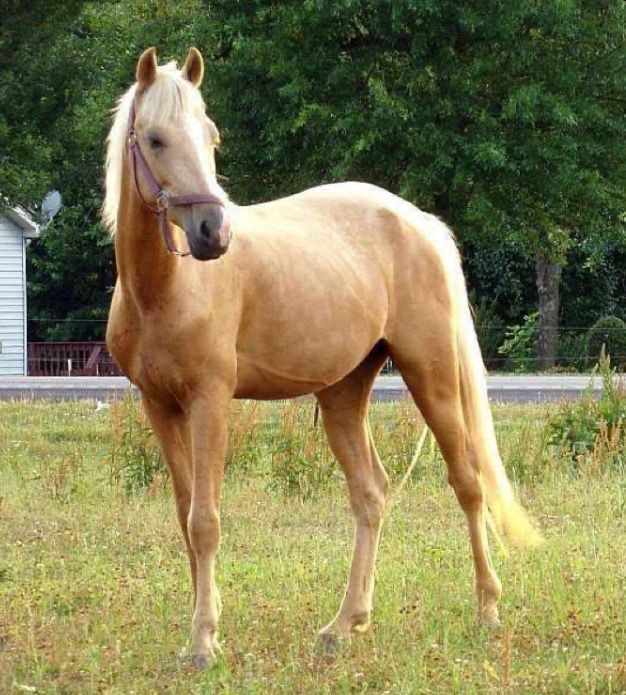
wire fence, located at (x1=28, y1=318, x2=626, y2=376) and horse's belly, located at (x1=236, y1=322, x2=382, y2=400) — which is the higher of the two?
horse's belly, located at (x1=236, y1=322, x2=382, y2=400)

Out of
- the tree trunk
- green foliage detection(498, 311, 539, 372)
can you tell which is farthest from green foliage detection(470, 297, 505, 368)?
the tree trunk

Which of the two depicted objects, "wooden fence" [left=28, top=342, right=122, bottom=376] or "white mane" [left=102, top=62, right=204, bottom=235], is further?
"wooden fence" [left=28, top=342, right=122, bottom=376]

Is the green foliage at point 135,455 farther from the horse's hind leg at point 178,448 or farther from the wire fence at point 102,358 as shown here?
the wire fence at point 102,358

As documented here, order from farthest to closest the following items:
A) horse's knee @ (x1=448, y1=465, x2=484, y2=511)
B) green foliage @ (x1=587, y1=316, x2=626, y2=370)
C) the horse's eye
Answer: green foliage @ (x1=587, y1=316, x2=626, y2=370) → horse's knee @ (x1=448, y1=465, x2=484, y2=511) → the horse's eye

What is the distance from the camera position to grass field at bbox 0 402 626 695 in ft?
18.3

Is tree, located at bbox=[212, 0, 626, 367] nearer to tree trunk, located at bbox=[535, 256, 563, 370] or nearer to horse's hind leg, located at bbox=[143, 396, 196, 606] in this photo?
tree trunk, located at bbox=[535, 256, 563, 370]

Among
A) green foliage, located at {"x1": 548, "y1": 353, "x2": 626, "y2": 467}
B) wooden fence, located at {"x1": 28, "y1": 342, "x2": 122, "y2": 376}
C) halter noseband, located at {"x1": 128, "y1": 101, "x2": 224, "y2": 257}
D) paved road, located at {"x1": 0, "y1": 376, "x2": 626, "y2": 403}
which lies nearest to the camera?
halter noseband, located at {"x1": 128, "y1": 101, "x2": 224, "y2": 257}

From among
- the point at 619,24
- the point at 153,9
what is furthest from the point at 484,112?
the point at 153,9

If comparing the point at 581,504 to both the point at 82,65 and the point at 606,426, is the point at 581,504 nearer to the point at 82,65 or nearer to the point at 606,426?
the point at 606,426

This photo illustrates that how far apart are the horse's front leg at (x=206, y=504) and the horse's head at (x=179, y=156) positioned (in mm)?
727

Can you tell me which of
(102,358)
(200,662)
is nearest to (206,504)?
(200,662)

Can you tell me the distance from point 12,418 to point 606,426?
6.99 metres

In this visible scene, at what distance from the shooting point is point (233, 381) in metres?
5.87

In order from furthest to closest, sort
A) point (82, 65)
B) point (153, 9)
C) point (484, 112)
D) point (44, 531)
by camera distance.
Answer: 1. point (153, 9)
2. point (484, 112)
3. point (82, 65)
4. point (44, 531)
